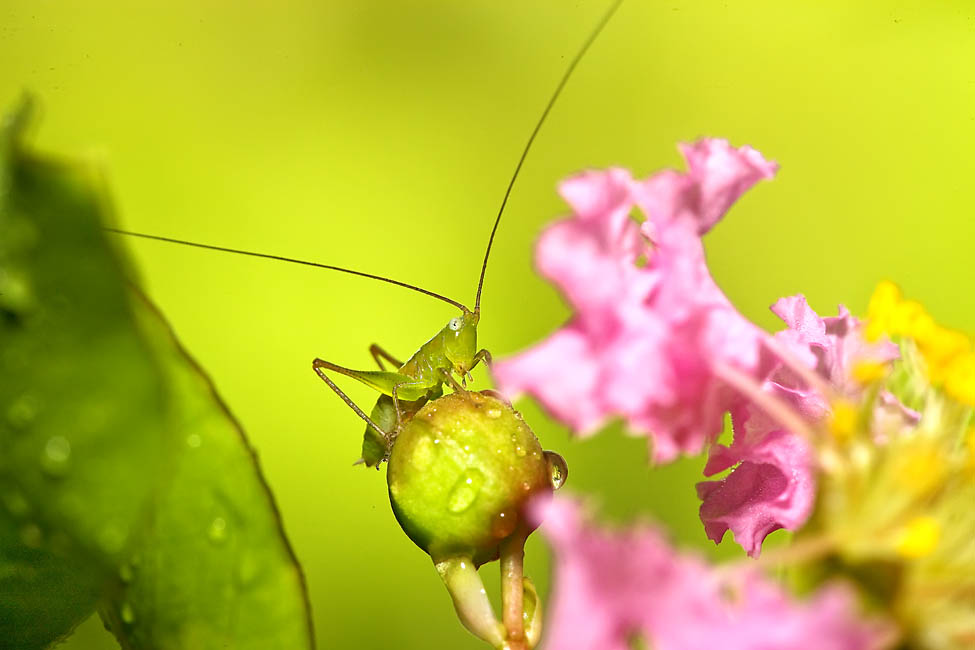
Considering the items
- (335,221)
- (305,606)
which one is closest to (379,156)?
(335,221)

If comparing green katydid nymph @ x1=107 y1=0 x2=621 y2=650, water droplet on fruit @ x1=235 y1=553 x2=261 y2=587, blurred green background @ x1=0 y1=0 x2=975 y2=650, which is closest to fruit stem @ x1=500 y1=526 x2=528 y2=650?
green katydid nymph @ x1=107 y1=0 x2=621 y2=650

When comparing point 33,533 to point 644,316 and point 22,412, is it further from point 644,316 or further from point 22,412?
point 644,316

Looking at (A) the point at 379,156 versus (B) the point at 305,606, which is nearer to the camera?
(B) the point at 305,606

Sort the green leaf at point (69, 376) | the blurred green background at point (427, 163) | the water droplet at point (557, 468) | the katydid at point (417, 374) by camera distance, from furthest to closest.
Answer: the blurred green background at point (427, 163)
the katydid at point (417, 374)
the water droplet at point (557, 468)
the green leaf at point (69, 376)

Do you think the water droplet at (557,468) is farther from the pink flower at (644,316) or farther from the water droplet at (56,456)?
the water droplet at (56,456)

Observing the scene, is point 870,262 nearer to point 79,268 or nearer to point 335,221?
point 335,221

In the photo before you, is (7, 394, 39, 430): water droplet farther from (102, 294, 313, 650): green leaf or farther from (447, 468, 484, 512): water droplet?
(447, 468, 484, 512): water droplet

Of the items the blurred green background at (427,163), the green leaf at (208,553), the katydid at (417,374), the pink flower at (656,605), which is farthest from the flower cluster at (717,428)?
the blurred green background at (427,163)
